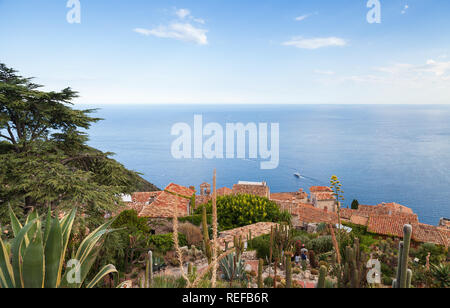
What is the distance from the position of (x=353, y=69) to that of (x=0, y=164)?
335ft

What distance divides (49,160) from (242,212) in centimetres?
671

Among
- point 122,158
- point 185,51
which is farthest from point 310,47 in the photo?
point 122,158

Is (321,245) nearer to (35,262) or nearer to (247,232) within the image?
(247,232)

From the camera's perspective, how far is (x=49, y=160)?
6543 mm

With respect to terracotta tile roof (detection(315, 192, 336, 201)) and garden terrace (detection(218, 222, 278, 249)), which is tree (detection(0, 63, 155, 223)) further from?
terracotta tile roof (detection(315, 192, 336, 201))

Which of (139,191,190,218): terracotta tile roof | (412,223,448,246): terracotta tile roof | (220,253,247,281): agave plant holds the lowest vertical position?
(412,223,448,246): terracotta tile roof

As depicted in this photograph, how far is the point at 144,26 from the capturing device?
68.8m

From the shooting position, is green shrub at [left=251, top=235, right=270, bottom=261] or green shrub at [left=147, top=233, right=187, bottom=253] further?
green shrub at [left=147, top=233, right=187, bottom=253]

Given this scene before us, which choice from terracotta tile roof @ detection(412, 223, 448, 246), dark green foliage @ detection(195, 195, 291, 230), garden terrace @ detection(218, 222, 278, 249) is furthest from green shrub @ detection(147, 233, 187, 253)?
terracotta tile roof @ detection(412, 223, 448, 246)

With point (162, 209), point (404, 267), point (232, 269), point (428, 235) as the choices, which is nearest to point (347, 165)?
point (428, 235)

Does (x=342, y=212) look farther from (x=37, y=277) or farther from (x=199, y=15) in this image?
(x=199, y=15)

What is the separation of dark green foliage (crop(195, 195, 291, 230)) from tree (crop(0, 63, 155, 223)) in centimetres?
390

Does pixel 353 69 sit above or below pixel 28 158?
above

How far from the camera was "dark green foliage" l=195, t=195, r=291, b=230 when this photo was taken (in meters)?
10.3
